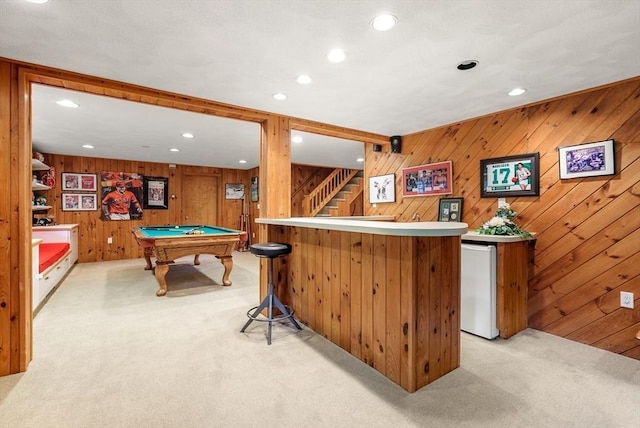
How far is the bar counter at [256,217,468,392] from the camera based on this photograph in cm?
184

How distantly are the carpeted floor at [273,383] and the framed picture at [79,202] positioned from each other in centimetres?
416

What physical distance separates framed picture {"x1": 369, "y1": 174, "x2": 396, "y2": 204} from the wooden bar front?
213 cm

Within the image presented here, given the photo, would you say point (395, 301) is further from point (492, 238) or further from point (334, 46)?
point (334, 46)

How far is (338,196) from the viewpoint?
8227 millimetres

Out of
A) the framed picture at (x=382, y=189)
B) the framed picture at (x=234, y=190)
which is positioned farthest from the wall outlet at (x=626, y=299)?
the framed picture at (x=234, y=190)

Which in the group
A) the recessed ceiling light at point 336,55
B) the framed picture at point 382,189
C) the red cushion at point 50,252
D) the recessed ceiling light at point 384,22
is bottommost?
the red cushion at point 50,252

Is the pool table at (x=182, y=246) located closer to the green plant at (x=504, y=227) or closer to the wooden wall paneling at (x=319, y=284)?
the wooden wall paneling at (x=319, y=284)

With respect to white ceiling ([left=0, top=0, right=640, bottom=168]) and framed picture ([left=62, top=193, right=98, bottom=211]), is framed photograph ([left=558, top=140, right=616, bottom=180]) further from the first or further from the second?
framed picture ([left=62, top=193, right=98, bottom=211])

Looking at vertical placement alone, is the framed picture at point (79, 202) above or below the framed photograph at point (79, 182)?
below

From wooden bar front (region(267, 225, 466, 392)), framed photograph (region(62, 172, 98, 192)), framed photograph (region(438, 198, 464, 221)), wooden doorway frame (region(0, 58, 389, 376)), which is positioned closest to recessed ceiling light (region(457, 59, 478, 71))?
wooden bar front (region(267, 225, 466, 392))

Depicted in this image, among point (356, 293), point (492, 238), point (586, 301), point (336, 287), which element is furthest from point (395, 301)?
point (586, 301)

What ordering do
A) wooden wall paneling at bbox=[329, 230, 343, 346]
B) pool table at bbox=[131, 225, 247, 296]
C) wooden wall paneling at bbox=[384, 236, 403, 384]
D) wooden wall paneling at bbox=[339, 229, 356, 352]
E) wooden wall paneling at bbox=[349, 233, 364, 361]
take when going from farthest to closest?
pool table at bbox=[131, 225, 247, 296], wooden wall paneling at bbox=[329, 230, 343, 346], wooden wall paneling at bbox=[339, 229, 356, 352], wooden wall paneling at bbox=[349, 233, 364, 361], wooden wall paneling at bbox=[384, 236, 403, 384]

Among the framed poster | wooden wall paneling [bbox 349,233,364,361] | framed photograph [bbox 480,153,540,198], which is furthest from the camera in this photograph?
the framed poster

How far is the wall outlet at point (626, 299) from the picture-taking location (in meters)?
2.42
